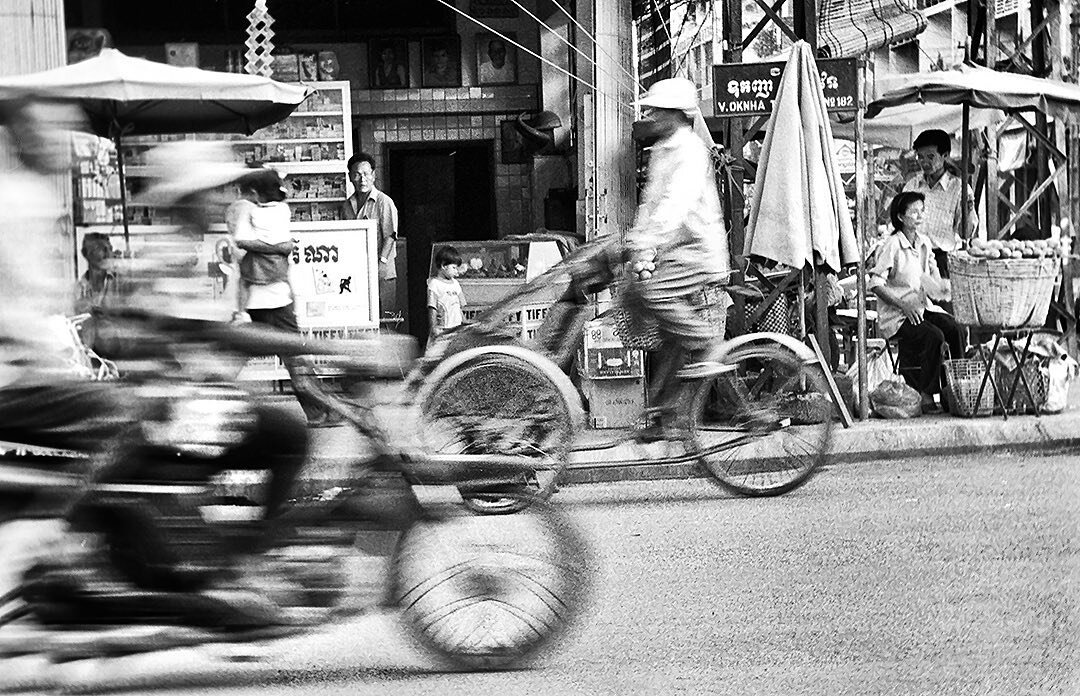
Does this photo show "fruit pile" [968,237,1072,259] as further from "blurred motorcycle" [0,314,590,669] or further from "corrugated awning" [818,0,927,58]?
"corrugated awning" [818,0,927,58]

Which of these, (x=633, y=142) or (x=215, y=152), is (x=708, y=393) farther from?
(x=633, y=142)

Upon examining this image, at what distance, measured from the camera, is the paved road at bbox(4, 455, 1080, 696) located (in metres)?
5.33

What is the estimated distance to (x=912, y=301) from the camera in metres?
11.9

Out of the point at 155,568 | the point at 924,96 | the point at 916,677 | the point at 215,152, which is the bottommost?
the point at 916,677

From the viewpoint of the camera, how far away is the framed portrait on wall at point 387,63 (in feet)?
56.1

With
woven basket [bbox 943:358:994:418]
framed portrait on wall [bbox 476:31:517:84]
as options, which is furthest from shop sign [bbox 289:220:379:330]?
woven basket [bbox 943:358:994:418]

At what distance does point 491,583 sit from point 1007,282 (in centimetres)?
656

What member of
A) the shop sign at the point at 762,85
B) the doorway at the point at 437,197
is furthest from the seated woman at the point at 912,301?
the doorway at the point at 437,197

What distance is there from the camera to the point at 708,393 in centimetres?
862

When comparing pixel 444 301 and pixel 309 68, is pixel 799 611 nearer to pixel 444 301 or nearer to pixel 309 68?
pixel 444 301

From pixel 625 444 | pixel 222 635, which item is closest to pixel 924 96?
pixel 625 444

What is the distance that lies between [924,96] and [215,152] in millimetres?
9092

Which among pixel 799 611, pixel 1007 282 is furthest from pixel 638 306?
pixel 1007 282

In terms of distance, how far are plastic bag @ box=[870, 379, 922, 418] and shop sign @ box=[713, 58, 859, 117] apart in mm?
2055
